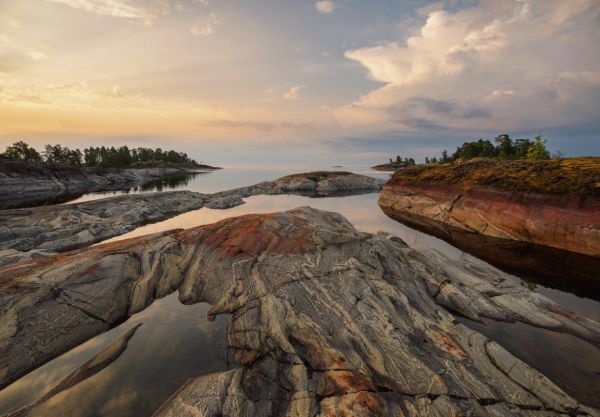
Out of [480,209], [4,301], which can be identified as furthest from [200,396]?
[480,209]

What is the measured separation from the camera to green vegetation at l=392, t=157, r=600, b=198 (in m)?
29.5

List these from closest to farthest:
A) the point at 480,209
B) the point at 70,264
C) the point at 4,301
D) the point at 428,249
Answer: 1. the point at 4,301
2. the point at 70,264
3. the point at 428,249
4. the point at 480,209

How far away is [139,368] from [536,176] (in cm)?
4519

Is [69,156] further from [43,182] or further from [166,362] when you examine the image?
[166,362]

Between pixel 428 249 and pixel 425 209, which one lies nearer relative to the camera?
pixel 428 249

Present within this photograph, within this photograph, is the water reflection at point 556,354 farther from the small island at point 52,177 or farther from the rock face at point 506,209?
the small island at point 52,177

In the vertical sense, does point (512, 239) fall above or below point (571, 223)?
below

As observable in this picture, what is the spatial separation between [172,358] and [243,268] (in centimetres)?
579

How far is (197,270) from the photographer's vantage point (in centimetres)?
1736

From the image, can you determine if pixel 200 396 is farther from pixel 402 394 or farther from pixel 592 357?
pixel 592 357

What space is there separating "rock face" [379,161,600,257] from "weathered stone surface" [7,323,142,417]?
1530 inches

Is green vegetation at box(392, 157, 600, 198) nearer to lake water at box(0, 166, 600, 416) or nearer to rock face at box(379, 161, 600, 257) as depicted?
rock face at box(379, 161, 600, 257)

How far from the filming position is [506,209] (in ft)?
111

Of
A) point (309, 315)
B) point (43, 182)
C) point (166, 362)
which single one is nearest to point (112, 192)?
point (43, 182)
